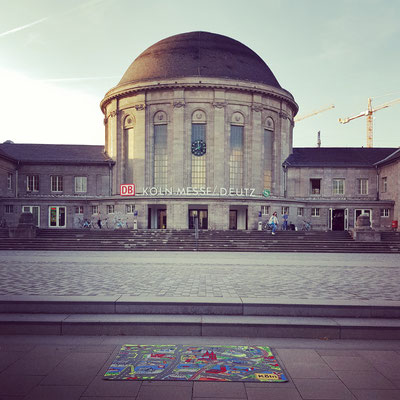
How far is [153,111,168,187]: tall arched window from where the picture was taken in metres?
43.8

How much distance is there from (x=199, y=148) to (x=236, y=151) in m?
4.59

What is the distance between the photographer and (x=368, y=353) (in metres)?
6.37

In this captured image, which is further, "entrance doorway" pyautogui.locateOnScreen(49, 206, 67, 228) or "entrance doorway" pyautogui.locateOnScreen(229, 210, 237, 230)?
"entrance doorway" pyautogui.locateOnScreen(49, 206, 67, 228)

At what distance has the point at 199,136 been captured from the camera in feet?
143

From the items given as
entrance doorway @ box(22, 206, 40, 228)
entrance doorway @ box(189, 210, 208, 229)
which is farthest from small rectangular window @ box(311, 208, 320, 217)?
entrance doorway @ box(22, 206, 40, 228)

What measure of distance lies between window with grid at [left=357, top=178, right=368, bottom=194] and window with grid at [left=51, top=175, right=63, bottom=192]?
37557 millimetres

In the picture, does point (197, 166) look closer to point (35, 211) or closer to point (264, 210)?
point (264, 210)

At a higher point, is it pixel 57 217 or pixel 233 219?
pixel 57 217

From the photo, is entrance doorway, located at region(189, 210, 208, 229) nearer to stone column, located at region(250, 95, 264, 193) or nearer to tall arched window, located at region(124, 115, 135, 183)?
stone column, located at region(250, 95, 264, 193)

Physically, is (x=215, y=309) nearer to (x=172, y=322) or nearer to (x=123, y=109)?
(x=172, y=322)

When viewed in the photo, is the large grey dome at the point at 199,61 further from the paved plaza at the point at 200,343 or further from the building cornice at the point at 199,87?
the paved plaza at the point at 200,343

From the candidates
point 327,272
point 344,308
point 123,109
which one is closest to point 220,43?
point 123,109

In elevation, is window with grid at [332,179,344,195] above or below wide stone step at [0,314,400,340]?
above

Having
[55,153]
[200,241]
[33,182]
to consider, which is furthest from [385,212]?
[33,182]
